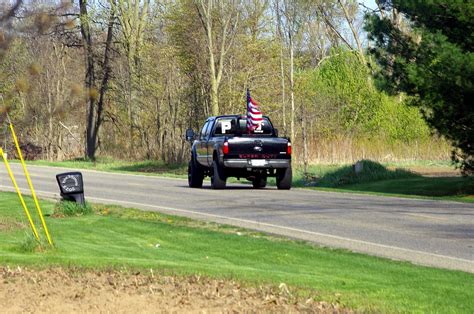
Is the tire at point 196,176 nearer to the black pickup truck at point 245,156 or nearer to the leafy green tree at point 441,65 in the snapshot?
the black pickup truck at point 245,156

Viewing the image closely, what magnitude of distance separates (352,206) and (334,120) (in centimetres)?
2911

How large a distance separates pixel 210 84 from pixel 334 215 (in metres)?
27.1

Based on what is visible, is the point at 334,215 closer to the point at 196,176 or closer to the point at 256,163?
the point at 256,163

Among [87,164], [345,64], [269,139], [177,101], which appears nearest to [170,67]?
[177,101]

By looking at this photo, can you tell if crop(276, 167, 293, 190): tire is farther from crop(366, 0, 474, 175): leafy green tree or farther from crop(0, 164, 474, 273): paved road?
crop(366, 0, 474, 175): leafy green tree

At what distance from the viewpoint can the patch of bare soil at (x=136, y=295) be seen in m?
9.50

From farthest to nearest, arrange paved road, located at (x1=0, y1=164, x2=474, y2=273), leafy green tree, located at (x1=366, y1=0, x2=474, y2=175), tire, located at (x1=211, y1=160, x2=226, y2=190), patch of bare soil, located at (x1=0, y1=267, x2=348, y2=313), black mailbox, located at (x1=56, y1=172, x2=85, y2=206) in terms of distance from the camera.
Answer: tire, located at (x1=211, y1=160, x2=226, y2=190) < leafy green tree, located at (x1=366, y1=0, x2=474, y2=175) < black mailbox, located at (x1=56, y1=172, x2=85, y2=206) < paved road, located at (x1=0, y1=164, x2=474, y2=273) < patch of bare soil, located at (x1=0, y1=267, x2=348, y2=313)

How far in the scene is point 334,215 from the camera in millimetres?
19828

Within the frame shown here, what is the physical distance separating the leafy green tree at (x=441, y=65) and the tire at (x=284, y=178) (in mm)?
4081

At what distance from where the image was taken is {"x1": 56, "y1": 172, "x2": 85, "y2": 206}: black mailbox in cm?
1995

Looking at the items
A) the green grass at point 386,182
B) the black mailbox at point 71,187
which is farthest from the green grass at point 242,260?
the green grass at point 386,182

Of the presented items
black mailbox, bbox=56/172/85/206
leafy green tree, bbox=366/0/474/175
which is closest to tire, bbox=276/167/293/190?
leafy green tree, bbox=366/0/474/175

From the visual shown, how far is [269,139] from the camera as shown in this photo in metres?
28.2

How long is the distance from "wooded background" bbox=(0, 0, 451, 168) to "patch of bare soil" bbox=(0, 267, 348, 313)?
30921 millimetres
